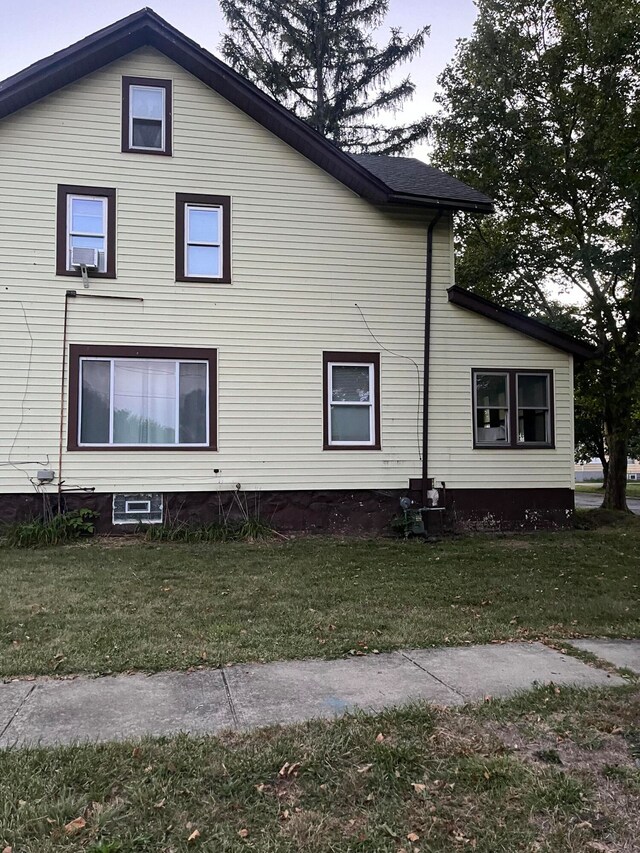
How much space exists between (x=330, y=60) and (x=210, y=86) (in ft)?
43.3

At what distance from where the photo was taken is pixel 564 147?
1568 cm

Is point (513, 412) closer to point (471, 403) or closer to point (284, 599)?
point (471, 403)

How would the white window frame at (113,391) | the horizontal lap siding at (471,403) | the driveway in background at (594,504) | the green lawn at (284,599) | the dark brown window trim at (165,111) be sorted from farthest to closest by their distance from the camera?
the driveway in background at (594,504)
the horizontal lap siding at (471,403)
the dark brown window trim at (165,111)
the white window frame at (113,391)
the green lawn at (284,599)

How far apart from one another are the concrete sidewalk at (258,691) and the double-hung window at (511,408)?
7403 millimetres

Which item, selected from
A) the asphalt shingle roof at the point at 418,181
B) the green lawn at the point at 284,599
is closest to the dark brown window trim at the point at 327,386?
the green lawn at the point at 284,599

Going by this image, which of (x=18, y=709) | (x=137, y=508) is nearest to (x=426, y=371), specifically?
(x=137, y=508)

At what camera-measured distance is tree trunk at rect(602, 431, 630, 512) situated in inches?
645

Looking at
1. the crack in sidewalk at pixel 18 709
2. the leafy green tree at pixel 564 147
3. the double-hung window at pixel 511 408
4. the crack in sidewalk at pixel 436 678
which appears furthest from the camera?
the leafy green tree at pixel 564 147

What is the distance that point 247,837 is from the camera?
2.53 m

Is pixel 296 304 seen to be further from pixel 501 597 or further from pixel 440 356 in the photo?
pixel 501 597

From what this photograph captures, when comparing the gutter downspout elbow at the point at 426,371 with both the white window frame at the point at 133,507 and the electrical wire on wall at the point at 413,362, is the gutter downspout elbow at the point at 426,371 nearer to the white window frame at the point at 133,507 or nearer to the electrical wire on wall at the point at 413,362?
the electrical wire on wall at the point at 413,362

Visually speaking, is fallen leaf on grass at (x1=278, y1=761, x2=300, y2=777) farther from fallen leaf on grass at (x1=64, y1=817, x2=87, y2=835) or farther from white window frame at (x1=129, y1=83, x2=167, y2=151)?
white window frame at (x1=129, y1=83, x2=167, y2=151)

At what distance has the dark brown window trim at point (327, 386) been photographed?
11.4 meters

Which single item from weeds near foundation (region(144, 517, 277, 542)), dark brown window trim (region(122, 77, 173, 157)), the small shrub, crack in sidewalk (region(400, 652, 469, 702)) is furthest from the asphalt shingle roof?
crack in sidewalk (region(400, 652, 469, 702))
